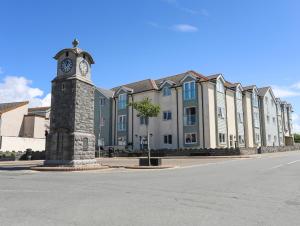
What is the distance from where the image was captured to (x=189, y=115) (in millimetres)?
43625

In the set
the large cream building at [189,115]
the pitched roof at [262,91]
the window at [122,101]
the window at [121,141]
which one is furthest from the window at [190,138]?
the pitched roof at [262,91]

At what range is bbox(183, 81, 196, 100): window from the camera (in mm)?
43406

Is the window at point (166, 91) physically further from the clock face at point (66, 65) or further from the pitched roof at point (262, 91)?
the clock face at point (66, 65)

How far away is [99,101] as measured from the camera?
53.6m

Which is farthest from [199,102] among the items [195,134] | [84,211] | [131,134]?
[84,211]

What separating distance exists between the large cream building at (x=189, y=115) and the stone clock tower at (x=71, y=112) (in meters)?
20.7

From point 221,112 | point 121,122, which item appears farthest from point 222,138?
point 121,122

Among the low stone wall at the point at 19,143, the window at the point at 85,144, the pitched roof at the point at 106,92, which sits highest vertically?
the pitched roof at the point at 106,92

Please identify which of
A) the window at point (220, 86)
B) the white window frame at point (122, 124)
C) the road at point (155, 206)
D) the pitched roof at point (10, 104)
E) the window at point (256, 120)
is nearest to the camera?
the road at point (155, 206)

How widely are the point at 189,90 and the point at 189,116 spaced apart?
3586mm

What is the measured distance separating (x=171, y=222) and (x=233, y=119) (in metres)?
42.7

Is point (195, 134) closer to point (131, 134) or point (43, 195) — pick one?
point (131, 134)

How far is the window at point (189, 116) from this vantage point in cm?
4316

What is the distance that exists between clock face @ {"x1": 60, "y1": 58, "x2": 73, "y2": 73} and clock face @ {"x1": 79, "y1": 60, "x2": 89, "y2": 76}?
0.76m
